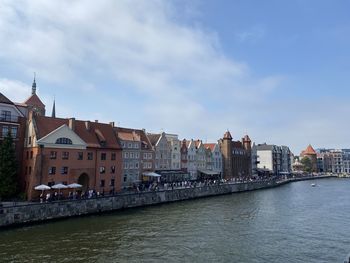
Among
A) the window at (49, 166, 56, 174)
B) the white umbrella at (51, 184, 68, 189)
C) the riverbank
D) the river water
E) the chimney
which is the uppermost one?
the chimney

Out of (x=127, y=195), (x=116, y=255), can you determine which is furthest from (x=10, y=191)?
(x=116, y=255)

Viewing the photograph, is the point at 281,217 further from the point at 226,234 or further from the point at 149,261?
the point at 149,261

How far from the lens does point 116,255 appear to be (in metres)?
28.7

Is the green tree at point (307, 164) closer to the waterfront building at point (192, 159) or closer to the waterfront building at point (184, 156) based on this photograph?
the waterfront building at point (192, 159)

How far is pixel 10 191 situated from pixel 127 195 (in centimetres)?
1783

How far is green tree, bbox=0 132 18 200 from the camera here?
46.0 m

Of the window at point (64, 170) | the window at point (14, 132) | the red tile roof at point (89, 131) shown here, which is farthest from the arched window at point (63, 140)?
the window at point (14, 132)

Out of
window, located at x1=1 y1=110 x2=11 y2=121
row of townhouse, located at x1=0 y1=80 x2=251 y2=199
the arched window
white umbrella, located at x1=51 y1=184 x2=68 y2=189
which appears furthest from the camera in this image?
the arched window

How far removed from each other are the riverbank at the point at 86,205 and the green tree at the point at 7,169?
678 centimetres

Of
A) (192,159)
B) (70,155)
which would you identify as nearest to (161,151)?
(192,159)

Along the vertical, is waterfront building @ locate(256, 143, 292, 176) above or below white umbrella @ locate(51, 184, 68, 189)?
above

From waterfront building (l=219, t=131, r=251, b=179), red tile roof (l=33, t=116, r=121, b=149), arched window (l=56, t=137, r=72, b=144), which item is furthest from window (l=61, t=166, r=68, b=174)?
waterfront building (l=219, t=131, r=251, b=179)

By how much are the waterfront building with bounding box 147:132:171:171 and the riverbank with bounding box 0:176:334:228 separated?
14.5 metres

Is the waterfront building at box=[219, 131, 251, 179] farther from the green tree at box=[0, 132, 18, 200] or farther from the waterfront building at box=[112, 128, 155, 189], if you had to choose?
the green tree at box=[0, 132, 18, 200]
